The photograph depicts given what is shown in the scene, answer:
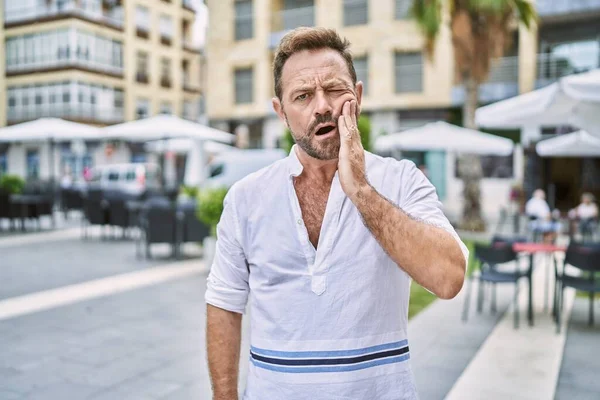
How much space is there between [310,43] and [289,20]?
24.0m

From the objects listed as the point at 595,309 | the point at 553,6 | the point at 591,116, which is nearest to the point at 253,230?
the point at 591,116

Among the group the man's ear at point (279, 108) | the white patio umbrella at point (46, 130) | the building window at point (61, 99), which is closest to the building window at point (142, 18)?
the building window at point (61, 99)

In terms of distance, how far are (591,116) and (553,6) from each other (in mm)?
14424

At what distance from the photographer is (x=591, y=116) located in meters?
6.15

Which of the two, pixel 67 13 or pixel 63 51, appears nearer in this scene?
pixel 67 13

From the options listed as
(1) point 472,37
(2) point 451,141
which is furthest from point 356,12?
(2) point 451,141

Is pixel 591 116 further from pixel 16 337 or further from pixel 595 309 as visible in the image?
pixel 16 337

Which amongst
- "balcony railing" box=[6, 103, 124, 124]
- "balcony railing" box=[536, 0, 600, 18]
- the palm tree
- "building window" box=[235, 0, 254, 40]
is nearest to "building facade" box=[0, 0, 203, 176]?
"balcony railing" box=[6, 103, 124, 124]

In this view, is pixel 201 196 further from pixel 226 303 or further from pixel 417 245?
pixel 417 245

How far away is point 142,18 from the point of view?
684 cm

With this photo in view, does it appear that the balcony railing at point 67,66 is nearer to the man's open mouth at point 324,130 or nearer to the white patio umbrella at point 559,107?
the white patio umbrella at point 559,107

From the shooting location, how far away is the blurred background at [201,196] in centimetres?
462

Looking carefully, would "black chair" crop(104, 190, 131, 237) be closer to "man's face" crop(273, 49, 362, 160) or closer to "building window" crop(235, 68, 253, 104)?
"man's face" crop(273, 49, 362, 160)

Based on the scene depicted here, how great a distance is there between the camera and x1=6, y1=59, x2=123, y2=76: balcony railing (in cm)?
704
